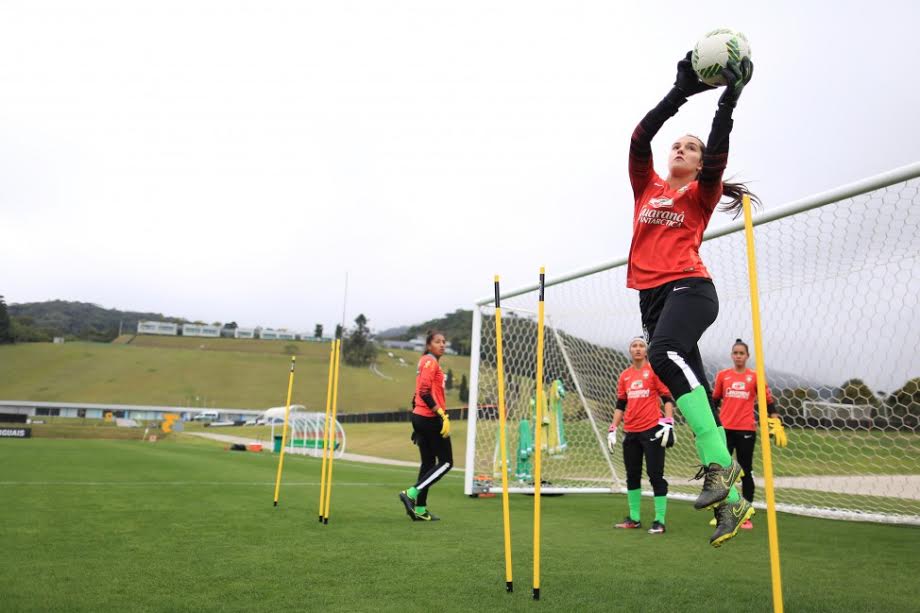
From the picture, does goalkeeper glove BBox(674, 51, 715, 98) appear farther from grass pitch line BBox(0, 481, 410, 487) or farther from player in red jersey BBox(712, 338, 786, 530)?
grass pitch line BBox(0, 481, 410, 487)

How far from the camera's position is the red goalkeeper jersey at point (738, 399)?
830 centimetres

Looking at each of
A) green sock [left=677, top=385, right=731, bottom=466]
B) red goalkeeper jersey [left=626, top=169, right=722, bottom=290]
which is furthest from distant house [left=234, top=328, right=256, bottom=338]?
green sock [left=677, top=385, right=731, bottom=466]

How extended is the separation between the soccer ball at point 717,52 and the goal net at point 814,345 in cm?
393

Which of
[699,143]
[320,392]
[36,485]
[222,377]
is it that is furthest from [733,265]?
[222,377]

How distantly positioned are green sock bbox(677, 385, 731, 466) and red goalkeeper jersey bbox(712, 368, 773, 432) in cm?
563

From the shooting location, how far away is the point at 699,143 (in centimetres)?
380

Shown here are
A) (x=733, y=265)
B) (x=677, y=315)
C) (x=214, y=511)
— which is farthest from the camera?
(x=733, y=265)

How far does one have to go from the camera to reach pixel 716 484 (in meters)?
2.96

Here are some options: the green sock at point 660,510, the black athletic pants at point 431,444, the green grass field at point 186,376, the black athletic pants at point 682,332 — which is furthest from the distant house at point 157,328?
the black athletic pants at point 682,332

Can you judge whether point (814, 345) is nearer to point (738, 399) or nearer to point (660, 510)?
point (738, 399)

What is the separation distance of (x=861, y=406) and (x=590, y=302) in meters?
4.86

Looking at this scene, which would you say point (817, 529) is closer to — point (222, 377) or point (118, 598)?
point (118, 598)

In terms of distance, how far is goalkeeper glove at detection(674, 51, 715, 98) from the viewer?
335 centimetres

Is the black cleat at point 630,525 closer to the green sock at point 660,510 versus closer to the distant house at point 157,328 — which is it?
the green sock at point 660,510
